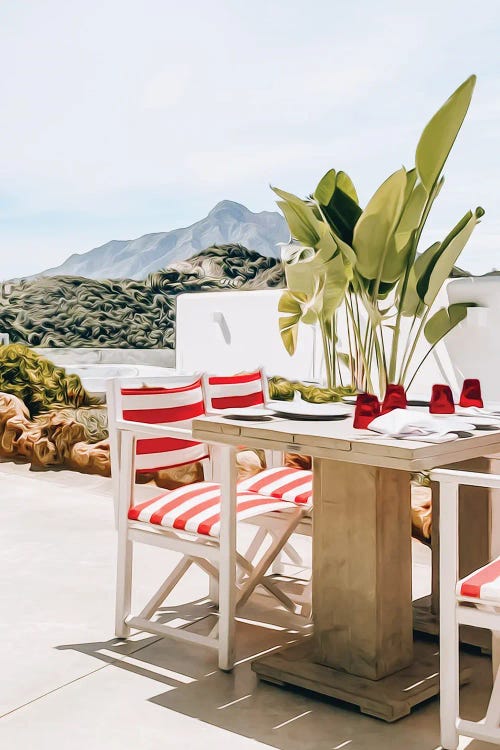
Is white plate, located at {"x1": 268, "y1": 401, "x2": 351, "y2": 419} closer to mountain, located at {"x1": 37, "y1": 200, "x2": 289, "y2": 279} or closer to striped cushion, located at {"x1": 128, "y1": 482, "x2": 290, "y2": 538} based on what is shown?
striped cushion, located at {"x1": 128, "y1": 482, "x2": 290, "y2": 538}

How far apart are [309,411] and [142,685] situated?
92 centimetres

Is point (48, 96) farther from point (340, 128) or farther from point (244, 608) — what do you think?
point (244, 608)

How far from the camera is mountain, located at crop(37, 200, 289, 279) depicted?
28859 mm

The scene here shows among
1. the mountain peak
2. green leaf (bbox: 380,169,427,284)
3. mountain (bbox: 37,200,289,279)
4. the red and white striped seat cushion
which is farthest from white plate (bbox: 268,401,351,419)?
the mountain peak

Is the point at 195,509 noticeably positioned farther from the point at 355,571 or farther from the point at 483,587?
the point at 483,587

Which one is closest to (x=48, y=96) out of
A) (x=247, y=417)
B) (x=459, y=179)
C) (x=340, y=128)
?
(x=340, y=128)

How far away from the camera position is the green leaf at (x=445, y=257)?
496 cm

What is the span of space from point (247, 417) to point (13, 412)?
12.8 feet

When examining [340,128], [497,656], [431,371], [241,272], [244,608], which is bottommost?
[244,608]

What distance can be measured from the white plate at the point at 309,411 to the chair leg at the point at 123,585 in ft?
2.07

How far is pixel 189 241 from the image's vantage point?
3047cm

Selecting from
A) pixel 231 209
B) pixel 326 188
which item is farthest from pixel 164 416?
pixel 231 209

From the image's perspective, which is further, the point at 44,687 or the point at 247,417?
the point at 247,417

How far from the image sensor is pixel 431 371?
22.5 feet
